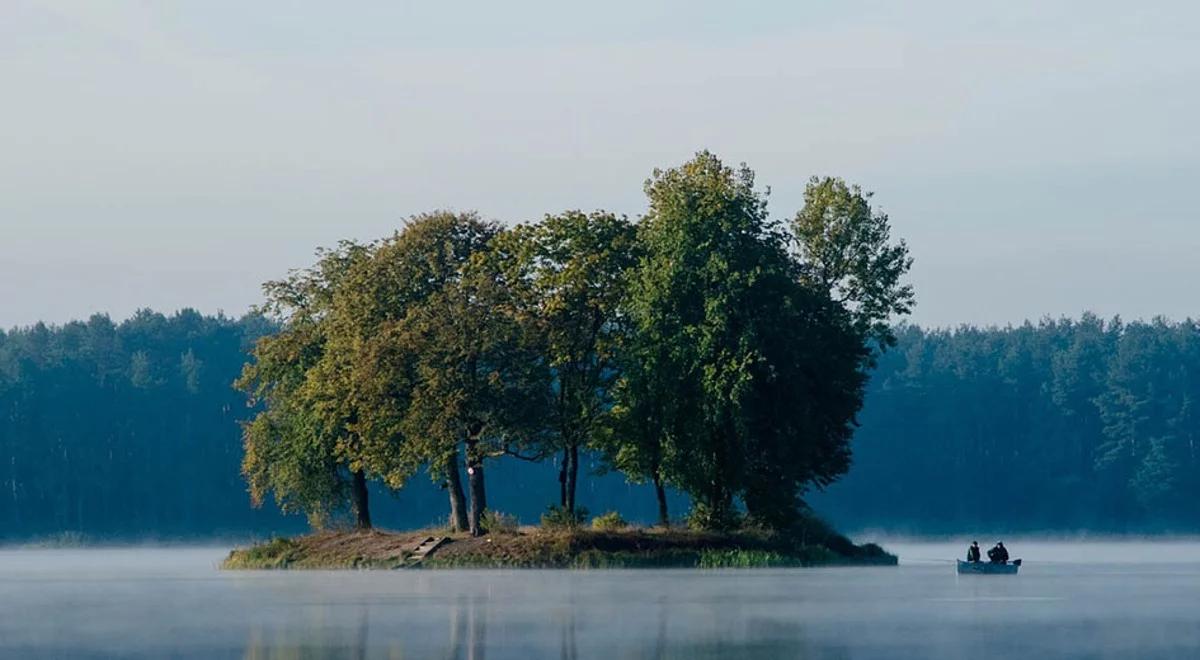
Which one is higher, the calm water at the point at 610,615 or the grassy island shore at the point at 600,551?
the grassy island shore at the point at 600,551

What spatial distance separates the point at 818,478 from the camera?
8844cm

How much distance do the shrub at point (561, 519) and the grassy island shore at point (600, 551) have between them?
24.6 inches

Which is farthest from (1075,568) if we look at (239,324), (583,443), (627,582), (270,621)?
(239,324)

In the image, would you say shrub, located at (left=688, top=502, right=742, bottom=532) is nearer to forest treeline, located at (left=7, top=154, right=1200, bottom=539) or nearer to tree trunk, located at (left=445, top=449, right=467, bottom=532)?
forest treeline, located at (left=7, top=154, right=1200, bottom=539)

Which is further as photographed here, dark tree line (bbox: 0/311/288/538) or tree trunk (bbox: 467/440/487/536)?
dark tree line (bbox: 0/311/288/538)

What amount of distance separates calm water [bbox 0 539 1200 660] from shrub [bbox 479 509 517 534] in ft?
13.3

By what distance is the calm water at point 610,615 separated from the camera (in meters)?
38.9

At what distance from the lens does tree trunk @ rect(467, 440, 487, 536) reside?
8294cm

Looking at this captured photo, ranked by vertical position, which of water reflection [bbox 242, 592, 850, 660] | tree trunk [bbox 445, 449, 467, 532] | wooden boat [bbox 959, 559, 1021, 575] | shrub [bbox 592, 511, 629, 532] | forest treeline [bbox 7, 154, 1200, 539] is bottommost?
water reflection [bbox 242, 592, 850, 660]

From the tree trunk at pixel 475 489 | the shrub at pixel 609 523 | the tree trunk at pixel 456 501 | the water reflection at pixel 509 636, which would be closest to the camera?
the water reflection at pixel 509 636

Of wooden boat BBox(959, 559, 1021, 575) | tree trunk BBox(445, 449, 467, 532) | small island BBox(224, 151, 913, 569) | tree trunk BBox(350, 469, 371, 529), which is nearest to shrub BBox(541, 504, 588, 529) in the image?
small island BBox(224, 151, 913, 569)

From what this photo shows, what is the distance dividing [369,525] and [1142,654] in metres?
60.1

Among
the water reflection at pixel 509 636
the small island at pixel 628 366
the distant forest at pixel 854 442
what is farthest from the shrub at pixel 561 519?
the distant forest at pixel 854 442

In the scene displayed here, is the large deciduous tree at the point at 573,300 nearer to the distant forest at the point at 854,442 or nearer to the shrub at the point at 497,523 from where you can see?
the shrub at the point at 497,523
